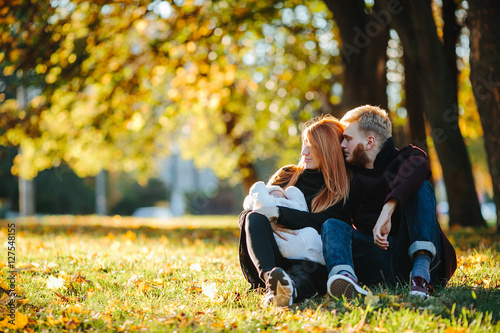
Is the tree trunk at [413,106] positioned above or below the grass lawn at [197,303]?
above

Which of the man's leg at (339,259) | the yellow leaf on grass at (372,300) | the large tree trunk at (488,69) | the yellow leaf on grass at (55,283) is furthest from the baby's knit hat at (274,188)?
the large tree trunk at (488,69)

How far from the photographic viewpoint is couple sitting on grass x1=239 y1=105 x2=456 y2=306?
3227 mm

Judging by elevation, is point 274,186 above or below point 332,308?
above

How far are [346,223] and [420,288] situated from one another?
64cm

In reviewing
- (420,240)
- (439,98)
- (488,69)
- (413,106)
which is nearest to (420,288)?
(420,240)

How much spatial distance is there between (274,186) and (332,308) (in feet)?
3.36

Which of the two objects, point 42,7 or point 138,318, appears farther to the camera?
point 42,7

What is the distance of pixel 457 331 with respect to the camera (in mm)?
2439

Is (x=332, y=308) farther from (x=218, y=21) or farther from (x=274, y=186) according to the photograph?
(x=218, y=21)

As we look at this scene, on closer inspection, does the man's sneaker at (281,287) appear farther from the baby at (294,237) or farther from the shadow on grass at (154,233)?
the shadow on grass at (154,233)

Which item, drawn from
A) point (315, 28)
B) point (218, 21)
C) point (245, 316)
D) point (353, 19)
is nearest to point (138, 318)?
point (245, 316)

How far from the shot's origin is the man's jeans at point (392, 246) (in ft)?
10.6

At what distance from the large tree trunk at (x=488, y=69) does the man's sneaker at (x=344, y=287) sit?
4.52 meters

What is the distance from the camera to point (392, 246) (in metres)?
3.44
